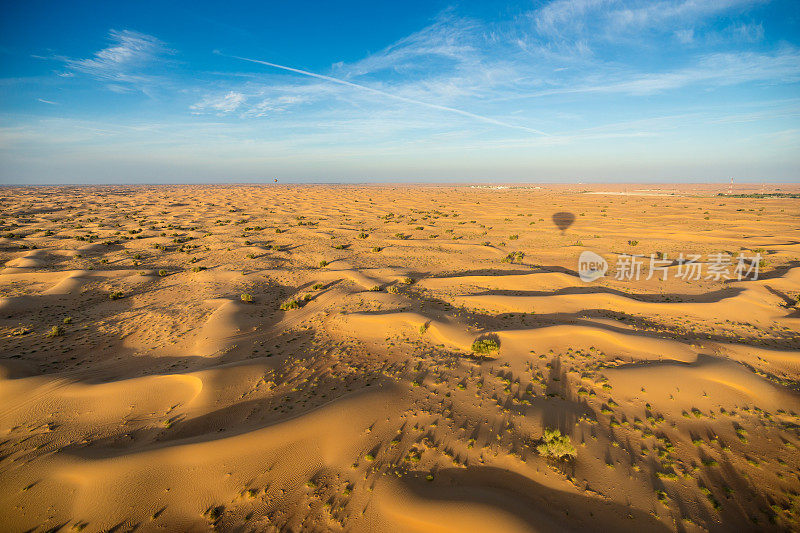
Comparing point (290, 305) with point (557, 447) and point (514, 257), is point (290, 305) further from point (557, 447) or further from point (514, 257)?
point (514, 257)

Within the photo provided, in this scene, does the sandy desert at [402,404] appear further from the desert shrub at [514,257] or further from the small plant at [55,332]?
the desert shrub at [514,257]

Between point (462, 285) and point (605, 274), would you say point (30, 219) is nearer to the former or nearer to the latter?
point (462, 285)

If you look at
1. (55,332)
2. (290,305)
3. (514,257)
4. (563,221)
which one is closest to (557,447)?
(290,305)

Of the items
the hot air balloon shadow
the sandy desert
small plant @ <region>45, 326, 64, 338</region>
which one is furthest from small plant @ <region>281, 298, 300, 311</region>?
the hot air balloon shadow

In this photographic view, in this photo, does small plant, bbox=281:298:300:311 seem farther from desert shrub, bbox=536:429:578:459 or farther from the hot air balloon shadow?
the hot air balloon shadow

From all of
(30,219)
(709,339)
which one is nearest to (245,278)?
(709,339)

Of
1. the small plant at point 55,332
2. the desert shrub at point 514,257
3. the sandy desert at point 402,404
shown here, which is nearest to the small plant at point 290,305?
the sandy desert at point 402,404
